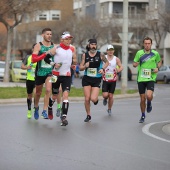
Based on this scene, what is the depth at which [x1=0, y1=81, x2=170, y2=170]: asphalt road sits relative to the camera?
29.8 feet

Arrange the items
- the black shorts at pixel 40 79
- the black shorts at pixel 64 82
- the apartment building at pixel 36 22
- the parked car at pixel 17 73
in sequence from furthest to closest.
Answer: the apartment building at pixel 36 22
the parked car at pixel 17 73
the black shorts at pixel 40 79
the black shorts at pixel 64 82

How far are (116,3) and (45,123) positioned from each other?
61.3 m

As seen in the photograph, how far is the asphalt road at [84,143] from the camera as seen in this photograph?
29.8 ft

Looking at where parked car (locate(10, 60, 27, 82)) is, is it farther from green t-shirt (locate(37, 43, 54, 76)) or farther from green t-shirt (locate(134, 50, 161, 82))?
green t-shirt (locate(37, 43, 54, 76))

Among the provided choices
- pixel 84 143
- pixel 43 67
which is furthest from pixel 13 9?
pixel 84 143

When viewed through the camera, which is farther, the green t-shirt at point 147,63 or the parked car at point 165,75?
the parked car at point 165,75

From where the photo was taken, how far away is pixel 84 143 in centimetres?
1128

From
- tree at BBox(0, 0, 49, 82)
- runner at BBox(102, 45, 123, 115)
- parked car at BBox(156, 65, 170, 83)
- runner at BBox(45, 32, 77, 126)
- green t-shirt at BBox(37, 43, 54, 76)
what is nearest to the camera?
runner at BBox(45, 32, 77, 126)

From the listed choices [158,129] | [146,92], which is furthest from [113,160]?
[146,92]

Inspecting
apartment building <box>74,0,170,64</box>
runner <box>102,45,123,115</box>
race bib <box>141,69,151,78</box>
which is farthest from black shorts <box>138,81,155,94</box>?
apartment building <box>74,0,170,64</box>

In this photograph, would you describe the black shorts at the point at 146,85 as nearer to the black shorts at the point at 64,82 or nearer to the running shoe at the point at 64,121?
the black shorts at the point at 64,82

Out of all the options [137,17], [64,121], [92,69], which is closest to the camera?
[64,121]

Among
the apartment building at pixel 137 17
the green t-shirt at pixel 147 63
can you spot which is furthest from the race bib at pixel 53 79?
the apartment building at pixel 137 17

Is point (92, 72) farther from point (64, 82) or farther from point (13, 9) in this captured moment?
point (13, 9)
